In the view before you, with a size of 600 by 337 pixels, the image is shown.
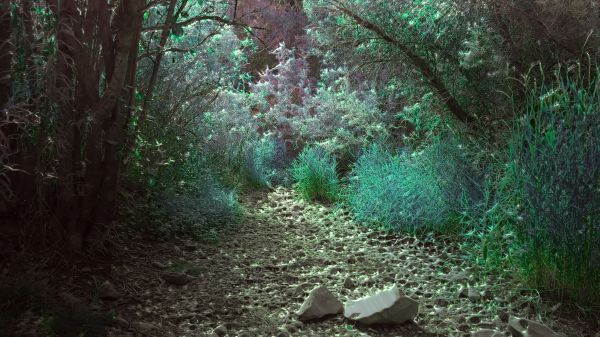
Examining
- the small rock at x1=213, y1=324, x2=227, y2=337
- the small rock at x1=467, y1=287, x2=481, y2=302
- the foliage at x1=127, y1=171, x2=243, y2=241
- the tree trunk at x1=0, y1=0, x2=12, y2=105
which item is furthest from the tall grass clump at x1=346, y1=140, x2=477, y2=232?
the tree trunk at x1=0, y1=0, x2=12, y2=105

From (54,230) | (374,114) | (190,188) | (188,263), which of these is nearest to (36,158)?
(54,230)

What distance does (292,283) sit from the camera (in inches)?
130

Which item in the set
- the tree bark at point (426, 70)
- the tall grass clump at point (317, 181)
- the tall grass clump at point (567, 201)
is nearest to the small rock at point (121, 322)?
the tall grass clump at point (567, 201)

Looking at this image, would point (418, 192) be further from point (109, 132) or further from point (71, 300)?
point (71, 300)

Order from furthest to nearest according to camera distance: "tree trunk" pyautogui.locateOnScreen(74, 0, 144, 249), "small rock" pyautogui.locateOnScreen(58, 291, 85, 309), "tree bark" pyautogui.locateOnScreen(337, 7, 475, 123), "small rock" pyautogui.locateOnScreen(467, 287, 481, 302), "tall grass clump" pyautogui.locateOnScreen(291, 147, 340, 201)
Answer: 1. "tall grass clump" pyautogui.locateOnScreen(291, 147, 340, 201)
2. "tree bark" pyautogui.locateOnScreen(337, 7, 475, 123)
3. "small rock" pyautogui.locateOnScreen(467, 287, 481, 302)
4. "tree trunk" pyautogui.locateOnScreen(74, 0, 144, 249)
5. "small rock" pyautogui.locateOnScreen(58, 291, 85, 309)

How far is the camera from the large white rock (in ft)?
8.82

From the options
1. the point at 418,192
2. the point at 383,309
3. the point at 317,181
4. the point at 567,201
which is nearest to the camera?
the point at 383,309

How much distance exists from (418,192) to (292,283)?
1427 millimetres

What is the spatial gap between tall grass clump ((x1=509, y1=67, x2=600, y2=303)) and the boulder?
13.4 inches

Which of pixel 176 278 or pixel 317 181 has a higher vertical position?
pixel 317 181

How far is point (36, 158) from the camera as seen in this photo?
2664 mm

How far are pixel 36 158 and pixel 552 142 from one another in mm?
2458

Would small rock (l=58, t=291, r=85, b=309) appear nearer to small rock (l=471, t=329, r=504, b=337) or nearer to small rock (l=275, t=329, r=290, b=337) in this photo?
small rock (l=275, t=329, r=290, b=337)

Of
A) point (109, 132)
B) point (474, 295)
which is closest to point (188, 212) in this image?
point (109, 132)
